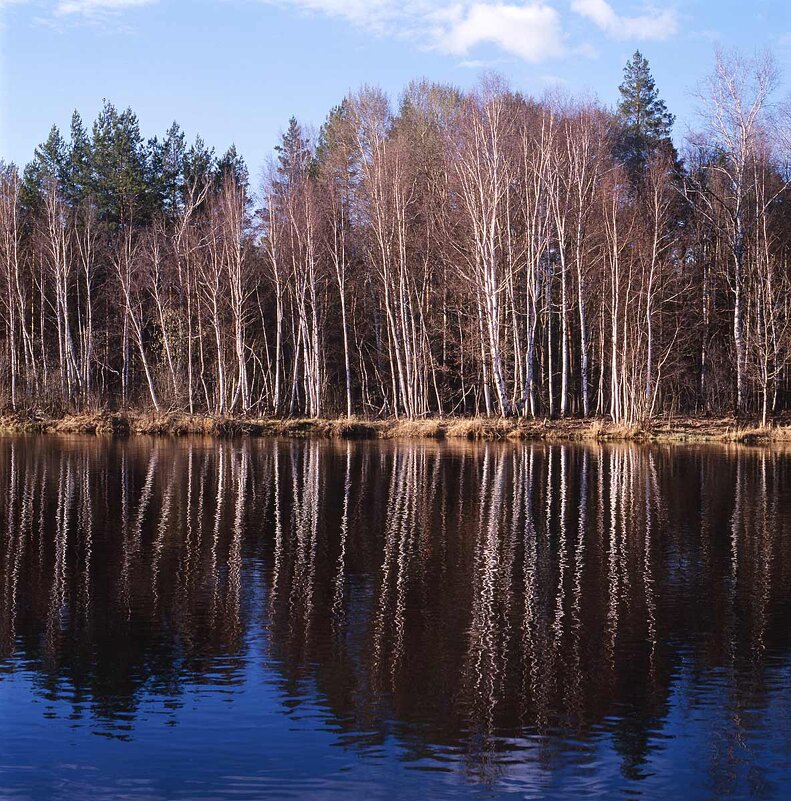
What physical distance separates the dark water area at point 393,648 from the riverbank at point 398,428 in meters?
16.7

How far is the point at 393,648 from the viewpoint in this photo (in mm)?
9438

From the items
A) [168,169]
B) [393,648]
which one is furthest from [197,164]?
[393,648]

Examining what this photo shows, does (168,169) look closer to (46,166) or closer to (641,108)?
(46,166)

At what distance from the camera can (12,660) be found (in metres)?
9.05

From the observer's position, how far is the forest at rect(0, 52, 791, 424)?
4119 centimetres

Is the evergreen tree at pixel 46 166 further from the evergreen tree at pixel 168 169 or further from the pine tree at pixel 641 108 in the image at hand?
the pine tree at pixel 641 108

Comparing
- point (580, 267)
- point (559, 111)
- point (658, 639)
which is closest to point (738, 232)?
point (580, 267)

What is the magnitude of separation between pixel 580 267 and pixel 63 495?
87.8ft

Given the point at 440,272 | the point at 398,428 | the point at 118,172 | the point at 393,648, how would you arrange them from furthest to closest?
the point at 118,172 < the point at 440,272 < the point at 398,428 < the point at 393,648

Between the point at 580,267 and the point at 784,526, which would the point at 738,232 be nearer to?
the point at 580,267

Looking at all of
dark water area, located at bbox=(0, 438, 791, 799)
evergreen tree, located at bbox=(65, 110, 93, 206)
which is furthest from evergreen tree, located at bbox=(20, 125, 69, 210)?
dark water area, located at bbox=(0, 438, 791, 799)

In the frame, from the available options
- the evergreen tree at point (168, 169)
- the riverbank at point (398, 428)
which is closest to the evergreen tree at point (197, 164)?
the evergreen tree at point (168, 169)

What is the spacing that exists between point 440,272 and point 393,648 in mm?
38367

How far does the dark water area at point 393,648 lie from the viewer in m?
6.83
